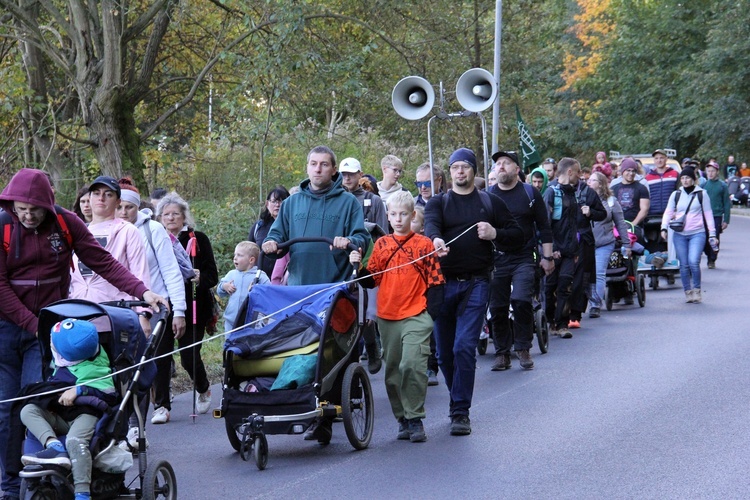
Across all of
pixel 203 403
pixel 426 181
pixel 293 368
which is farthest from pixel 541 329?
pixel 293 368

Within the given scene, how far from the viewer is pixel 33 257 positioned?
23.0 ft

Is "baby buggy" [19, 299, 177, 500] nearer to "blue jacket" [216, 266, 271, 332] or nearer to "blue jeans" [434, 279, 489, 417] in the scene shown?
"blue jeans" [434, 279, 489, 417]

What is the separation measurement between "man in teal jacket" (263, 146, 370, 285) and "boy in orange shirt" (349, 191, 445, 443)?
0.75 feet

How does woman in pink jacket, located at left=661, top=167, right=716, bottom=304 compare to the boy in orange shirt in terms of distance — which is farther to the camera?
woman in pink jacket, located at left=661, top=167, right=716, bottom=304

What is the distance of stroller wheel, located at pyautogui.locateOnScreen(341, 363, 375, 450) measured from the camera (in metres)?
8.47

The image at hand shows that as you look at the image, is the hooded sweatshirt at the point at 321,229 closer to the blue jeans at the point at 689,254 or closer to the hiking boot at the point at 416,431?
the hiking boot at the point at 416,431

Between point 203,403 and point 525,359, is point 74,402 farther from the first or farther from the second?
point 525,359

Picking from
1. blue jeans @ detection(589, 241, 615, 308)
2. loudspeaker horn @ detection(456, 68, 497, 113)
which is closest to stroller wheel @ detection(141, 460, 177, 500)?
loudspeaker horn @ detection(456, 68, 497, 113)

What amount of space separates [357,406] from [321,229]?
1.33 meters

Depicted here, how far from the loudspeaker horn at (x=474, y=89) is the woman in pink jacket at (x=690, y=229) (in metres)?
4.00

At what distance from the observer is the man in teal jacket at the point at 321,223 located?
909cm

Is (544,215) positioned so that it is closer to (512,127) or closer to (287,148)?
(287,148)

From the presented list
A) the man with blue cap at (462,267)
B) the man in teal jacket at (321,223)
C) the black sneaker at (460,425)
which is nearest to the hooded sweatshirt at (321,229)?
the man in teal jacket at (321,223)

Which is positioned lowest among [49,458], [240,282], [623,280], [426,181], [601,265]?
[623,280]
